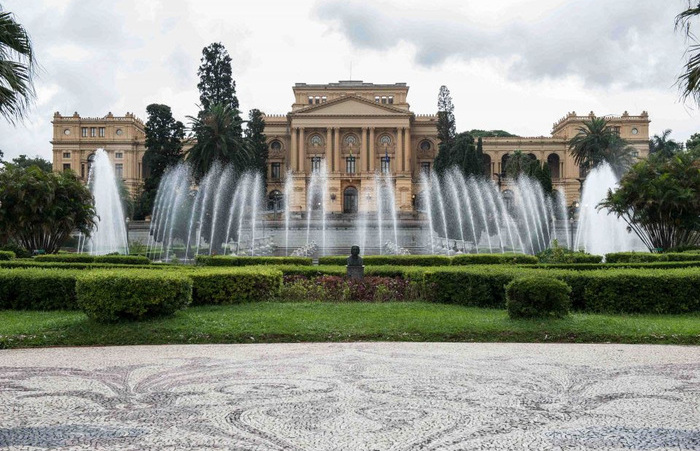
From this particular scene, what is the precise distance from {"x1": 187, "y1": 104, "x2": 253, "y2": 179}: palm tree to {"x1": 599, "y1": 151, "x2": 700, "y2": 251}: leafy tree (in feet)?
72.6

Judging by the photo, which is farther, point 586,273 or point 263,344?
point 586,273

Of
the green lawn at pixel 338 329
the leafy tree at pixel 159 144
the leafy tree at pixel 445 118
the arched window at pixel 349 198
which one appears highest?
the leafy tree at pixel 445 118

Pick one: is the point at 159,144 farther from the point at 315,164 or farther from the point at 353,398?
the point at 353,398

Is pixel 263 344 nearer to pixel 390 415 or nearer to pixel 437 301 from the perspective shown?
pixel 390 415

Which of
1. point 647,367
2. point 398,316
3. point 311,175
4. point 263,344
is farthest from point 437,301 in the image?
point 311,175

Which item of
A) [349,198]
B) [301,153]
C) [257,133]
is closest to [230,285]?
[257,133]

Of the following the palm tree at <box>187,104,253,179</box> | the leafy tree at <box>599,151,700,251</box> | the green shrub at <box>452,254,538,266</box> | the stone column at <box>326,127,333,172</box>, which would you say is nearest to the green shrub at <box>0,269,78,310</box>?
the green shrub at <box>452,254,538,266</box>

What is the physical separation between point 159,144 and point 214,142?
1261cm

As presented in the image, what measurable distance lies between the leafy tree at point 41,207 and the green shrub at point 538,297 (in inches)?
792

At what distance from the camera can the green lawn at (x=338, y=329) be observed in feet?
30.8

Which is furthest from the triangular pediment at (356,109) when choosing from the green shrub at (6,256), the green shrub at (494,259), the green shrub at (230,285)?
the green shrub at (230,285)

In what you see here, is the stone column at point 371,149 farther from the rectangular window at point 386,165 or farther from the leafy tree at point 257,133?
the leafy tree at point 257,133

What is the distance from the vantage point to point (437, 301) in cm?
1355

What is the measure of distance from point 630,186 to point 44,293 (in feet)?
72.1
